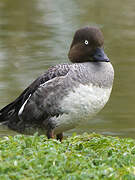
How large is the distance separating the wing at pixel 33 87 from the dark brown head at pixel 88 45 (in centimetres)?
27

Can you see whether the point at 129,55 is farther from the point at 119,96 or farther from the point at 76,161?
the point at 76,161

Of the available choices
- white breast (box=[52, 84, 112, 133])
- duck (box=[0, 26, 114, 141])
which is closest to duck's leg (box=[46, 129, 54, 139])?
duck (box=[0, 26, 114, 141])

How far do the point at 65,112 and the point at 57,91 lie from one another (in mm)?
238

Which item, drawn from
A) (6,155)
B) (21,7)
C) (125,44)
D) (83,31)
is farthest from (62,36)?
(6,155)

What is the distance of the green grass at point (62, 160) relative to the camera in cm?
427

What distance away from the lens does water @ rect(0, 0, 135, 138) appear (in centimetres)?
881

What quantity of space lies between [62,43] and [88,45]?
218 inches

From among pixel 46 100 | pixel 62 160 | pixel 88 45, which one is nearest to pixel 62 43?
pixel 88 45

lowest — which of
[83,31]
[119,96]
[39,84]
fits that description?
[119,96]

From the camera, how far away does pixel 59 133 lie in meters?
6.44

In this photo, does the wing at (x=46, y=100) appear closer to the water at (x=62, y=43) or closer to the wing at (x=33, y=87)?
the wing at (x=33, y=87)

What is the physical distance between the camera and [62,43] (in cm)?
1182

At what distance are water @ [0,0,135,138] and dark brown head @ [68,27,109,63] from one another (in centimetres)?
197

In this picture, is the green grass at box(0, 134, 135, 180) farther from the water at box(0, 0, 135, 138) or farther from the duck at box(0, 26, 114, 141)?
the water at box(0, 0, 135, 138)
